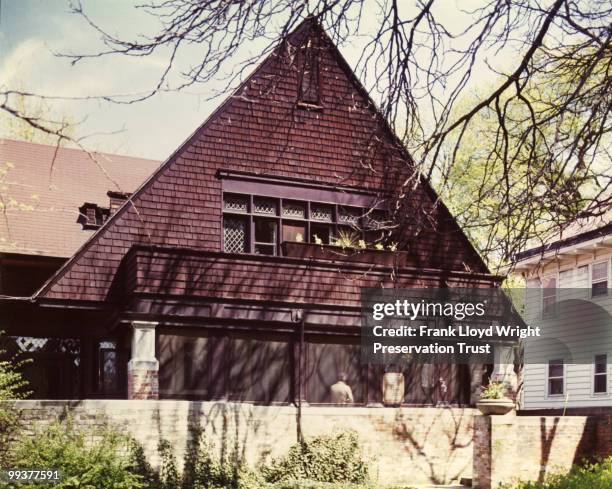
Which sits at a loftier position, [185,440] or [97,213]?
[97,213]

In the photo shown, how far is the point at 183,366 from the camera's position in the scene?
68.2ft

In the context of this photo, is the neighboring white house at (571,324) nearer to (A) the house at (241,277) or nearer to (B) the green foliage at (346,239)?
(A) the house at (241,277)

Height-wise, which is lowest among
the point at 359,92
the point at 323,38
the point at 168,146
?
the point at 323,38

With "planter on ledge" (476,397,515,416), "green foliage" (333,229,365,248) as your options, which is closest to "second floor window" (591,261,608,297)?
"green foliage" (333,229,365,248)

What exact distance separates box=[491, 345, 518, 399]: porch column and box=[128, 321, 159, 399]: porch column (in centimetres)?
883

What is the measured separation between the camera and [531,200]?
817 centimetres

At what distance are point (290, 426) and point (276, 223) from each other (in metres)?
5.34

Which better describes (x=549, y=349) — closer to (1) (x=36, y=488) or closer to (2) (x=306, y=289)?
(2) (x=306, y=289)

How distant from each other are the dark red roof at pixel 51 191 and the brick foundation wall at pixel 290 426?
19.6ft

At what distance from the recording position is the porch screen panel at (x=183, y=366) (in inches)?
810

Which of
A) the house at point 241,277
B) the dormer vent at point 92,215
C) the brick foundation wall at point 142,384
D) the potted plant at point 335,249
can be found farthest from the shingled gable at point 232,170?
the dormer vent at point 92,215

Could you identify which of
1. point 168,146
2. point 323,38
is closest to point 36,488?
point 323,38

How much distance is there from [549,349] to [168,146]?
17616 millimetres

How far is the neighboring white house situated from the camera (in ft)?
101
